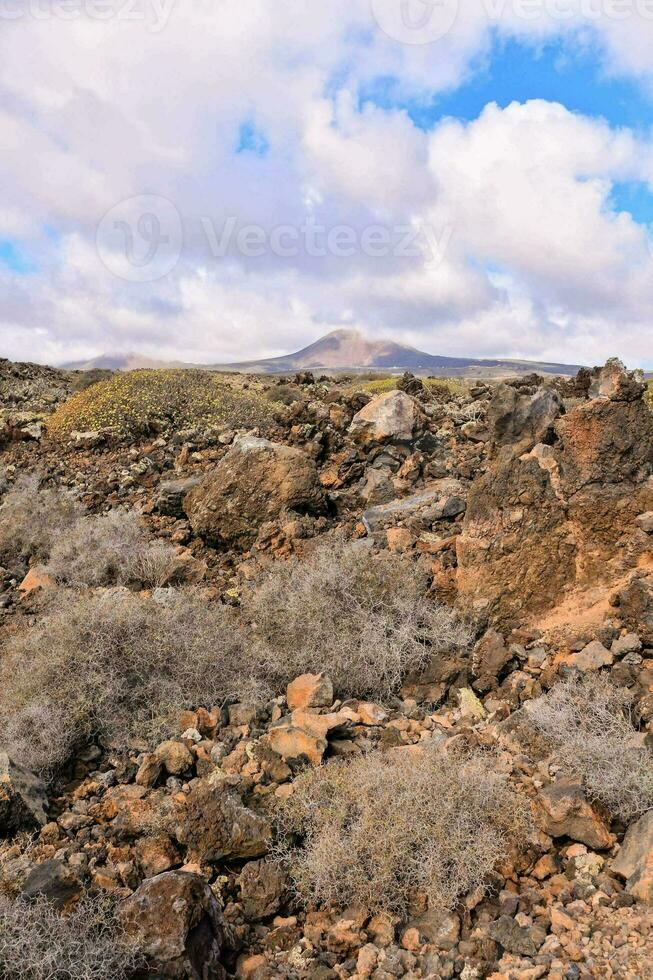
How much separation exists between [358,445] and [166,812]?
19.2ft

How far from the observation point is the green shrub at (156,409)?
11945mm

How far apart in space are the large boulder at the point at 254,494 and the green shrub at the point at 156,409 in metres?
4.04

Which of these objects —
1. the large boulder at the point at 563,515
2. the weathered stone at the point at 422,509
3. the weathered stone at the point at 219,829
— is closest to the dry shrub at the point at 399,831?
the weathered stone at the point at 219,829

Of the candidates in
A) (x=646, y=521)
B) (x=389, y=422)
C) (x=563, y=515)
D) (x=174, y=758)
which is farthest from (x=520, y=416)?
(x=174, y=758)

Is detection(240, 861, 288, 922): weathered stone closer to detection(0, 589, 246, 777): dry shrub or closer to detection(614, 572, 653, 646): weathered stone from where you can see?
detection(0, 589, 246, 777): dry shrub

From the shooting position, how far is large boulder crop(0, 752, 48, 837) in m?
3.41

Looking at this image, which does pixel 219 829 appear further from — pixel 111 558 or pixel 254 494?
pixel 254 494

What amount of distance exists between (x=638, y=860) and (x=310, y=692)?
2.27 metres

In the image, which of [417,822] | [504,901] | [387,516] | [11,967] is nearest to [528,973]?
[504,901]

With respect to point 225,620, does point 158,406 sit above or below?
above

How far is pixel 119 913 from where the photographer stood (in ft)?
8.84

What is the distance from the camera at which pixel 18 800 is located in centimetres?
346

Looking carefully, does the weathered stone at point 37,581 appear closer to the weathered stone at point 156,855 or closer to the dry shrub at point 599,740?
the weathered stone at point 156,855

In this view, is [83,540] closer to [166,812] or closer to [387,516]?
[387,516]
